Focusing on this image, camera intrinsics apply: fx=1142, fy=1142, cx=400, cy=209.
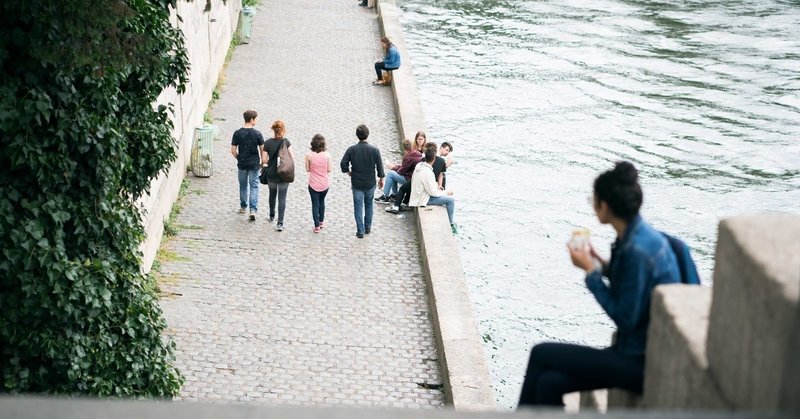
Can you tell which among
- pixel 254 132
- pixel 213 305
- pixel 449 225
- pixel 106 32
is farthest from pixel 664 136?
pixel 106 32

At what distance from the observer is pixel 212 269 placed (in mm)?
15367

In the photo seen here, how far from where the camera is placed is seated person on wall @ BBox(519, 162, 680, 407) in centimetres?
521

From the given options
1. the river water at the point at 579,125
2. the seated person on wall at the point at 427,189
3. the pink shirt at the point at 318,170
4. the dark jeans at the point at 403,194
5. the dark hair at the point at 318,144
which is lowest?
the river water at the point at 579,125

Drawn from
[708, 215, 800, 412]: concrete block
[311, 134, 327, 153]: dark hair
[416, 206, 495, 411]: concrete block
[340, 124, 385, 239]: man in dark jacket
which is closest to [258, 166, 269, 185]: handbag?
[311, 134, 327, 153]: dark hair

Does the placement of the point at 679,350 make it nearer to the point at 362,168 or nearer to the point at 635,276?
the point at 635,276

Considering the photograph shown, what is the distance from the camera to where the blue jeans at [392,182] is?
704 inches

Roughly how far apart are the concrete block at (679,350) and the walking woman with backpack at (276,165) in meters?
11.2

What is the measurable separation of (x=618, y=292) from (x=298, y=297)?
9.72 meters

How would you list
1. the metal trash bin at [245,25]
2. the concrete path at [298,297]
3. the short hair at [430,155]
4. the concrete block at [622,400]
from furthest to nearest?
the metal trash bin at [245,25]
the short hair at [430,155]
the concrete path at [298,297]
the concrete block at [622,400]

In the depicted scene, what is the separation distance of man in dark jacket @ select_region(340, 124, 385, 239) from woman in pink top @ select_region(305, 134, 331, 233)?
0.27 metres


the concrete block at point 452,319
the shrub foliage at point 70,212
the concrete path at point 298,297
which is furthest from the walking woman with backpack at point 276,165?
the shrub foliage at point 70,212

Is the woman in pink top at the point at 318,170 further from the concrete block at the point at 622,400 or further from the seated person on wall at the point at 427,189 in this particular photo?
the concrete block at the point at 622,400

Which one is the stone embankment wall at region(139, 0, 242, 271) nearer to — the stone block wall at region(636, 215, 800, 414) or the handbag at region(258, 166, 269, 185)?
the handbag at region(258, 166, 269, 185)

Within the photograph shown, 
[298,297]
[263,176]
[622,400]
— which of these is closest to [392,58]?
[263,176]
